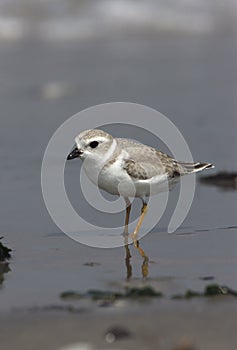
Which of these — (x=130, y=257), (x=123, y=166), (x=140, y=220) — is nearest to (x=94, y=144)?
(x=123, y=166)

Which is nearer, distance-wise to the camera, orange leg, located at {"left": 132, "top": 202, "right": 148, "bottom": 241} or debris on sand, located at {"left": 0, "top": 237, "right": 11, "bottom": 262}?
debris on sand, located at {"left": 0, "top": 237, "right": 11, "bottom": 262}

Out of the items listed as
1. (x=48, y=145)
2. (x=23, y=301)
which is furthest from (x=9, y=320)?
(x=48, y=145)

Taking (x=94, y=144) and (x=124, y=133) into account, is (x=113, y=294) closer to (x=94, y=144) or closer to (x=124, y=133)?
(x=94, y=144)

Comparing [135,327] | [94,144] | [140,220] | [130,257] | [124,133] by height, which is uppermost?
[124,133]

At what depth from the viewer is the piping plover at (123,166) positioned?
6.70m

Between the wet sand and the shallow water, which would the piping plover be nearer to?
the shallow water

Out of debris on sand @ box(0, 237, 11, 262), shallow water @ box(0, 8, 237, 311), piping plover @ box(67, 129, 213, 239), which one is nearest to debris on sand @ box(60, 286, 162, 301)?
shallow water @ box(0, 8, 237, 311)

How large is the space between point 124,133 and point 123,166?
138 inches

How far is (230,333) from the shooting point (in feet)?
14.5

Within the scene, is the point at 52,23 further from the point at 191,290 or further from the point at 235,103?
the point at 191,290

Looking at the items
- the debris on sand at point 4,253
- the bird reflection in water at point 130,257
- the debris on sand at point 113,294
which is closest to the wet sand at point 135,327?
the debris on sand at point 113,294

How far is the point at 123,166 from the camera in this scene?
22.2 ft

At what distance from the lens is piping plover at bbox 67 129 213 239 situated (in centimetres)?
670

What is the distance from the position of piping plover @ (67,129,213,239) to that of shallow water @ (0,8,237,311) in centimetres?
38
